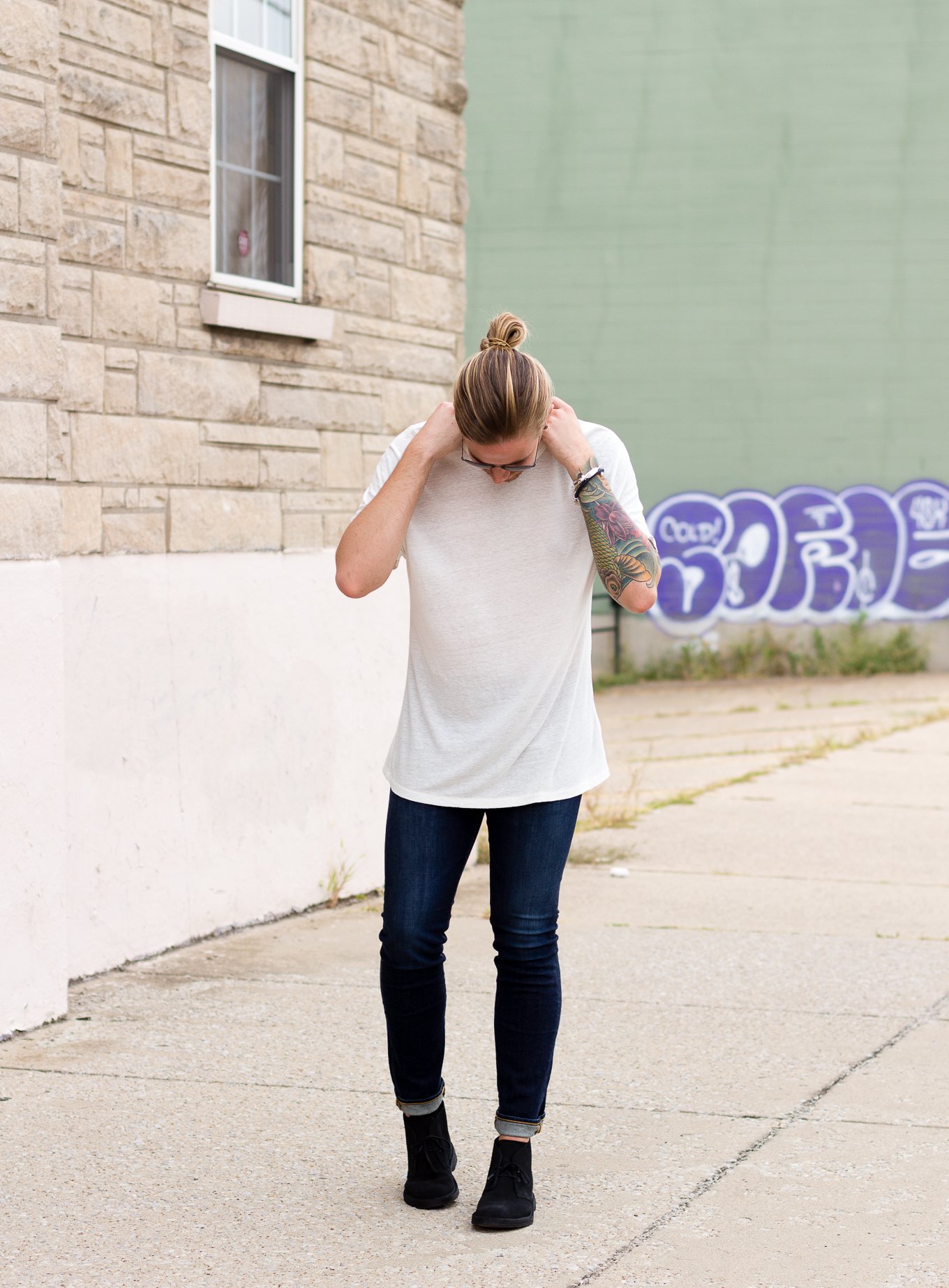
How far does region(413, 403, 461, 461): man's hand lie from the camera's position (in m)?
3.52

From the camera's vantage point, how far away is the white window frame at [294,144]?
6.31 metres

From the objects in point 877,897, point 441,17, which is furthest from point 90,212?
point 877,897

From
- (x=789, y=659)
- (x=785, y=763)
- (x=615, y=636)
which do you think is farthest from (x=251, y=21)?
(x=789, y=659)

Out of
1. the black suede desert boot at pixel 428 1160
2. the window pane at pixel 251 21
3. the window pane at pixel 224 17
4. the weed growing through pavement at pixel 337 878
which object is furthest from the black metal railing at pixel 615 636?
the black suede desert boot at pixel 428 1160

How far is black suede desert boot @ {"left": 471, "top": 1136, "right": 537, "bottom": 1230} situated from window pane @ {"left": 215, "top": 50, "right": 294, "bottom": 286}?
393 centimetres

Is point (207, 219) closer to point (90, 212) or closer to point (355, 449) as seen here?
point (90, 212)

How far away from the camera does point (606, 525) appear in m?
3.46

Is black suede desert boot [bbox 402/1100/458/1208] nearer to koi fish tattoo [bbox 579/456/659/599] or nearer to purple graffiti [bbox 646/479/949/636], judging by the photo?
koi fish tattoo [bbox 579/456/659/599]

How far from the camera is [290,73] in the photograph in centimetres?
675

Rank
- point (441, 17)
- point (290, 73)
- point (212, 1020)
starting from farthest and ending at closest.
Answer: point (441, 17)
point (290, 73)
point (212, 1020)

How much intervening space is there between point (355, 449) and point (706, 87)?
12.3 meters

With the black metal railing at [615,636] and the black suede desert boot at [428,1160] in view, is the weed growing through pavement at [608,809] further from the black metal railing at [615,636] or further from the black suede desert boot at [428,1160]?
the black metal railing at [615,636]

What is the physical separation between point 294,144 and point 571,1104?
407 centimetres

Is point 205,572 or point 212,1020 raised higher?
point 205,572
